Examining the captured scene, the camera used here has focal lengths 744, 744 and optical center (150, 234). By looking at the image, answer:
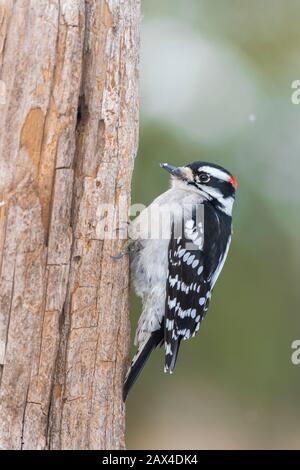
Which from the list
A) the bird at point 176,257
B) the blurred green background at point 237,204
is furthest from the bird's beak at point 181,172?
the blurred green background at point 237,204

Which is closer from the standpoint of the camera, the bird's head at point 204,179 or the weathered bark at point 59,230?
the weathered bark at point 59,230

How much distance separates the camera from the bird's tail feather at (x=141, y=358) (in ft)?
11.1

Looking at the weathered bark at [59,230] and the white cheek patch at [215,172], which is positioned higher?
the white cheek patch at [215,172]

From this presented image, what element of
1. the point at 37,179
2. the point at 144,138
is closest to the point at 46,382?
the point at 37,179

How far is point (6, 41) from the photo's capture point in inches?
124

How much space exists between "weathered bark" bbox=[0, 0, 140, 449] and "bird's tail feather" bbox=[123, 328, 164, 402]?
0.13 ft

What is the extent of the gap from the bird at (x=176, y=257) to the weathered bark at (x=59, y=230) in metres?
0.46

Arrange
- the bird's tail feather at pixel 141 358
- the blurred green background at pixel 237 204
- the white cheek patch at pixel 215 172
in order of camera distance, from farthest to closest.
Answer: the blurred green background at pixel 237 204 < the white cheek patch at pixel 215 172 < the bird's tail feather at pixel 141 358

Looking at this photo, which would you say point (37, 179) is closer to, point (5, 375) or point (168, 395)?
point (5, 375)

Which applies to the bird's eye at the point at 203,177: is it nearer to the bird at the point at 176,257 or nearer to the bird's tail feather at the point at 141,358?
the bird at the point at 176,257

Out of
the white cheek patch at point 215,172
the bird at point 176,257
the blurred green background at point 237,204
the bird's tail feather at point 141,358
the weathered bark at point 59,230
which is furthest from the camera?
the blurred green background at point 237,204

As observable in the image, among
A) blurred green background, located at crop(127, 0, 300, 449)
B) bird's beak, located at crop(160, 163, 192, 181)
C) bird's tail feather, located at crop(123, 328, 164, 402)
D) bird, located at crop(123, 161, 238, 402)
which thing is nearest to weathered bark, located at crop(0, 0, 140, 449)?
bird's tail feather, located at crop(123, 328, 164, 402)

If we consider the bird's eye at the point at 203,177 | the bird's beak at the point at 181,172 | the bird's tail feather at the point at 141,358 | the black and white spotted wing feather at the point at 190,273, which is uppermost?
the bird's beak at the point at 181,172

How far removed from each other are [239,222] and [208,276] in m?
3.63
